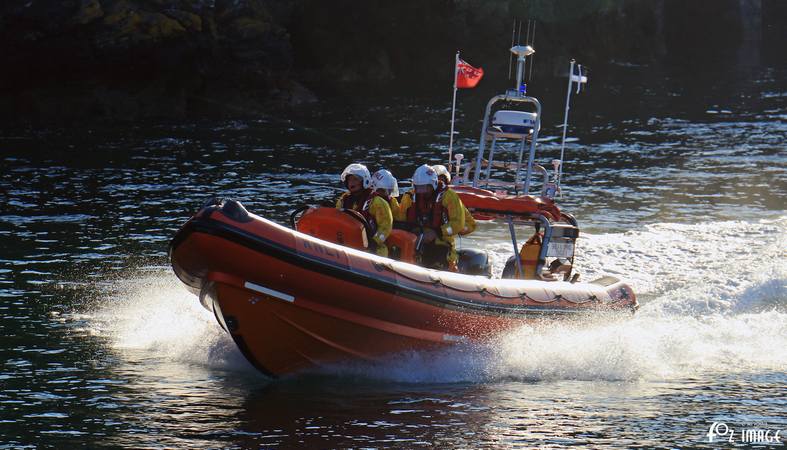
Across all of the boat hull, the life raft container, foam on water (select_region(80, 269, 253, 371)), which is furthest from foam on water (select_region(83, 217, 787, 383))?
the life raft container

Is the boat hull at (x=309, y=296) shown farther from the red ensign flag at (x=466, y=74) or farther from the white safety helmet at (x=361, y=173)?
the red ensign flag at (x=466, y=74)

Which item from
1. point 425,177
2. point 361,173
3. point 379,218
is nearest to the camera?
point 379,218

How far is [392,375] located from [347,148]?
14.8 m

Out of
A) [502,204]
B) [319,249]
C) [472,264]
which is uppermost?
[502,204]

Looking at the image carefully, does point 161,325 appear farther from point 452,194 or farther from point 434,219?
point 452,194

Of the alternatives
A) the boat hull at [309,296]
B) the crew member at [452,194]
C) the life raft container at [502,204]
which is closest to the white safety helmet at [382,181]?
the crew member at [452,194]

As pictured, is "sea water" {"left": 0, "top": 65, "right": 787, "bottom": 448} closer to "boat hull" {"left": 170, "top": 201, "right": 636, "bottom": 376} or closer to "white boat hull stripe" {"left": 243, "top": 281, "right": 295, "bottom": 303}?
"boat hull" {"left": 170, "top": 201, "right": 636, "bottom": 376}

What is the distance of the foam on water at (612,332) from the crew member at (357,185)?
58.7 inches

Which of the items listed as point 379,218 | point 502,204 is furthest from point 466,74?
point 379,218

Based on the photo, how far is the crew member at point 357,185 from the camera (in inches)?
400

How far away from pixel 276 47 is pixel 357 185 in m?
20.3

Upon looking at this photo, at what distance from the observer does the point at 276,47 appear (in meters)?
29.8

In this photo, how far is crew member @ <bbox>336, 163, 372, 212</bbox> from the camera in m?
10.1

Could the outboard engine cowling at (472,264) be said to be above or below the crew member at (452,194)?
below
